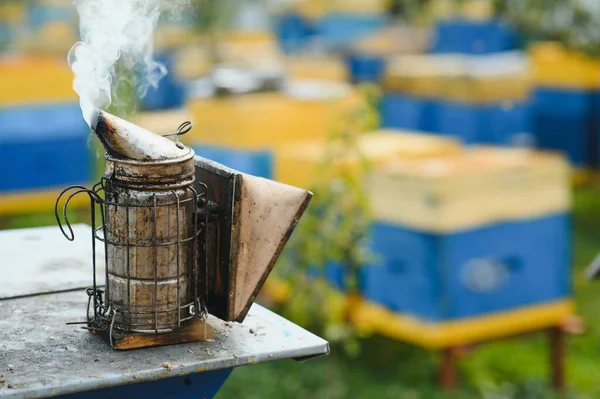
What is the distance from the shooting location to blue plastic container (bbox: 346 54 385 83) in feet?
45.8

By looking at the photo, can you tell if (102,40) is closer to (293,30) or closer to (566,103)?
(566,103)

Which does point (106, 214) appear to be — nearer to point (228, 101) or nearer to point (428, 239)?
point (428, 239)

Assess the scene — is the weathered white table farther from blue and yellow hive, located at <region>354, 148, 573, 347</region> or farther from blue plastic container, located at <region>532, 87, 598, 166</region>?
blue plastic container, located at <region>532, 87, 598, 166</region>

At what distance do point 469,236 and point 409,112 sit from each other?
5.84 meters

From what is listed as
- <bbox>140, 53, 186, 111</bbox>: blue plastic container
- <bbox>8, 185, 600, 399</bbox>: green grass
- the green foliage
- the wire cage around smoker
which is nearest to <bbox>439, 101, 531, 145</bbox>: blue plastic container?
<bbox>140, 53, 186, 111</bbox>: blue plastic container

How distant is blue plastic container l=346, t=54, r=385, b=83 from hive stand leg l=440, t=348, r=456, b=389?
8.73m

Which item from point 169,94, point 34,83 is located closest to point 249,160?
point 34,83

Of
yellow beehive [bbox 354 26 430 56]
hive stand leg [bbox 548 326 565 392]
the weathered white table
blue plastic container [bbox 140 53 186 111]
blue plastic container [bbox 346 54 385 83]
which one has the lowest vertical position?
hive stand leg [bbox 548 326 565 392]

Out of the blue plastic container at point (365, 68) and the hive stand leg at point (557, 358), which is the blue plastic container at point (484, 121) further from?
the hive stand leg at point (557, 358)

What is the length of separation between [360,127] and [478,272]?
108 cm

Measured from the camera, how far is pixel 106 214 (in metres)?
2.46

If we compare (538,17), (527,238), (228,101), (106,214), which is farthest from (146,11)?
(538,17)

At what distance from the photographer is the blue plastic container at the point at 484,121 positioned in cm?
1037

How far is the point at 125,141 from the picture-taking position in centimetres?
239
